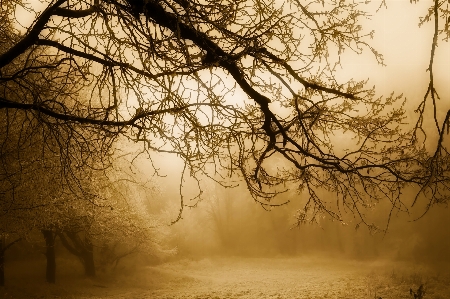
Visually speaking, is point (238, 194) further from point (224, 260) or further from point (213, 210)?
point (224, 260)

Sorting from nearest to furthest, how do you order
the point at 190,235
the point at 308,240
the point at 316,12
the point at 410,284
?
the point at 316,12
the point at 410,284
the point at 190,235
the point at 308,240

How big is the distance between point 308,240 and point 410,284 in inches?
634

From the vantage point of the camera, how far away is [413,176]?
13.9ft

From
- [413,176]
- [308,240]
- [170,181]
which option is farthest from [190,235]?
[413,176]

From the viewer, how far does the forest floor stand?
50.1 feet

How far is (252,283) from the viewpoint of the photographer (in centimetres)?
1912

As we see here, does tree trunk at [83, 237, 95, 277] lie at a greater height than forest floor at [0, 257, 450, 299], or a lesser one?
greater

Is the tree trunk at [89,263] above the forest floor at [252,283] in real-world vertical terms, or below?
above

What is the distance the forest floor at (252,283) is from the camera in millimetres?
15258

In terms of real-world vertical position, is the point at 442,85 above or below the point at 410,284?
above

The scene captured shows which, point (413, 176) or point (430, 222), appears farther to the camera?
A: point (430, 222)

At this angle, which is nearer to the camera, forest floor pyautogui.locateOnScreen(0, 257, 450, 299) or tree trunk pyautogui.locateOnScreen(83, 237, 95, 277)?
forest floor pyautogui.locateOnScreen(0, 257, 450, 299)

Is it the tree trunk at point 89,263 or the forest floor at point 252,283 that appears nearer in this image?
the forest floor at point 252,283

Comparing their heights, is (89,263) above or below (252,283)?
above
